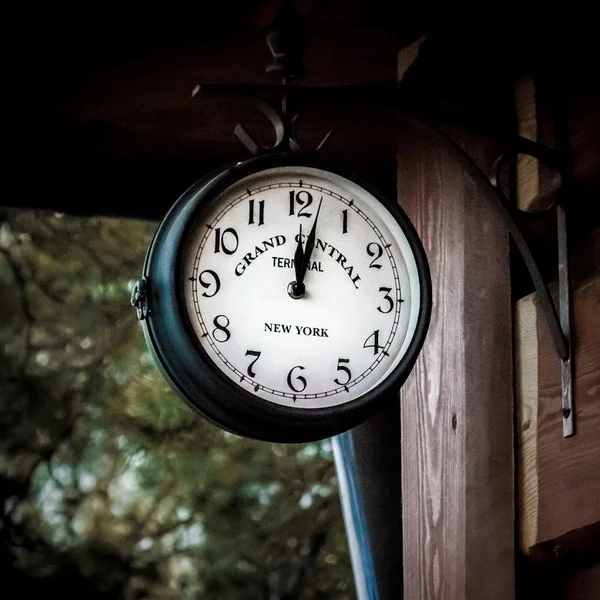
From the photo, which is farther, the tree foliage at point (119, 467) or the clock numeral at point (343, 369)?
the tree foliage at point (119, 467)

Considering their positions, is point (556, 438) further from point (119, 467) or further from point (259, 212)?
point (119, 467)

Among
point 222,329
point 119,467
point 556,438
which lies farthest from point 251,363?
point 119,467

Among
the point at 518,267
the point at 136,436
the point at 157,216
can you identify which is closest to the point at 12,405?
the point at 136,436

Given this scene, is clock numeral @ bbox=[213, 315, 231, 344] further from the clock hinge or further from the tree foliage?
the tree foliage

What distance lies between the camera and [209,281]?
5.13 ft

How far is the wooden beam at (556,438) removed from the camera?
1825mm

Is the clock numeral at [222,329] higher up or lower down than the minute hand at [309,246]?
lower down

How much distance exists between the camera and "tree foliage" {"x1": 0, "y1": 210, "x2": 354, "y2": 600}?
508cm

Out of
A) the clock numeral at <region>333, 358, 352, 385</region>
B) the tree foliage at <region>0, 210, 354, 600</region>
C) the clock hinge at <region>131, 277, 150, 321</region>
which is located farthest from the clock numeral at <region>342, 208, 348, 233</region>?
the tree foliage at <region>0, 210, 354, 600</region>

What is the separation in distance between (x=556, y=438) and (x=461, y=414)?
18 centimetres

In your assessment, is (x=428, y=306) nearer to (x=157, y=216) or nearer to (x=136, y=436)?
(x=157, y=216)

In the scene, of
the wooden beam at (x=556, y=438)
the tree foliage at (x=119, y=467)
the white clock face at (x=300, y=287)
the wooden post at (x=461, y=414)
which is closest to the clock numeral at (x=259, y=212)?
the white clock face at (x=300, y=287)

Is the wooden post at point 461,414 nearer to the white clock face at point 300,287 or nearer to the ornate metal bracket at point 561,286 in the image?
the ornate metal bracket at point 561,286

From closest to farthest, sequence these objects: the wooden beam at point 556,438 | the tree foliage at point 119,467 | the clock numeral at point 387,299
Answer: the clock numeral at point 387,299, the wooden beam at point 556,438, the tree foliage at point 119,467
